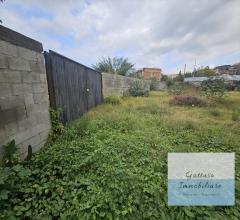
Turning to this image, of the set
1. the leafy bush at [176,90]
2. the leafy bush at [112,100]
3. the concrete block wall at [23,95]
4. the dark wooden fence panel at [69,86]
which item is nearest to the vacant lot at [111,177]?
the concrete block wall at [23,95]

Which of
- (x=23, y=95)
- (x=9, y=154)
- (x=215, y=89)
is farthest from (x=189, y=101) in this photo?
(x=9, y=154)

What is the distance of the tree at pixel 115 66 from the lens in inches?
603

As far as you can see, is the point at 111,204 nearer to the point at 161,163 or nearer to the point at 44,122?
the point at 161,163

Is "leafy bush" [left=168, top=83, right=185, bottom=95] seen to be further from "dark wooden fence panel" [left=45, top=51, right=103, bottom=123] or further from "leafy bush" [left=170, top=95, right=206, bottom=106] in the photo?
"dark wooden fence panel" [left=45, top=51, right=103, bottom=123]

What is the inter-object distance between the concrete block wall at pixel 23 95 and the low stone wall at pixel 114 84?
4.85m

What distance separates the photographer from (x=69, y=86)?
418 cm

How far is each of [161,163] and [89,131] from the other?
5.56 feet

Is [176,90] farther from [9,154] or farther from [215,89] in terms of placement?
[9,154]

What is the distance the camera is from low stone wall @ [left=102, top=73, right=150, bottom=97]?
7777 millimetres

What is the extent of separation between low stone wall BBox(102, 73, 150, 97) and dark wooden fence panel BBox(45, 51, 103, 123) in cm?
147

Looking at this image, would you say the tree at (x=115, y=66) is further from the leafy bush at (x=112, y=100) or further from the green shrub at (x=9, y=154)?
the green shrub at (x=9, y=154)

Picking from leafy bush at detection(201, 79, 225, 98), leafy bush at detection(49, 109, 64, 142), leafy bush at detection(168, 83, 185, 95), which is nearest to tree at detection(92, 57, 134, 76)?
leafy bush at detection(168, 83, 185, 95)

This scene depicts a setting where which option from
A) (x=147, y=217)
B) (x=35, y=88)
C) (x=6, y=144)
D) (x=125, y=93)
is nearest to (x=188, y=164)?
(x=147, y=217)

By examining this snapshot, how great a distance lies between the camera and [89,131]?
3369mm
